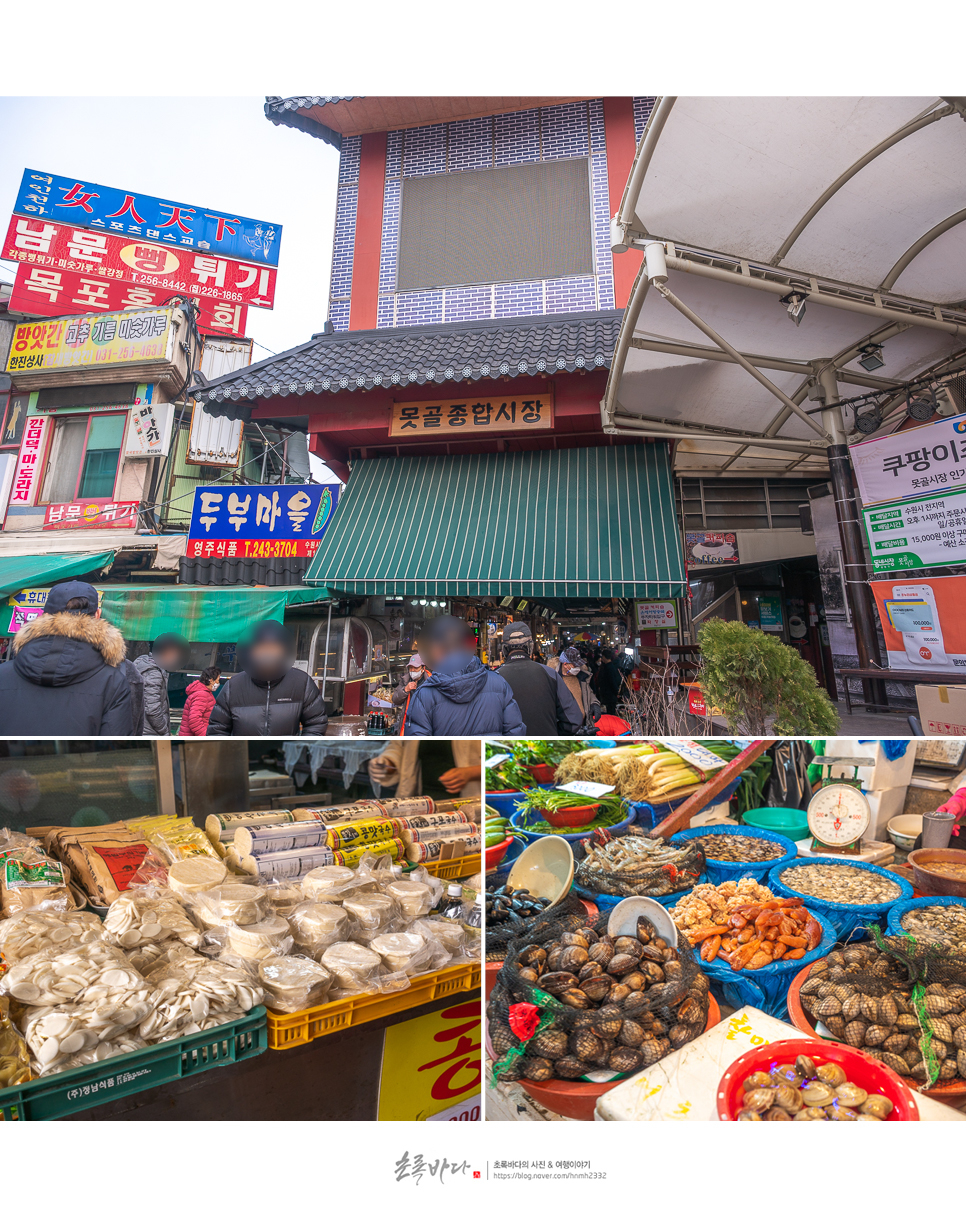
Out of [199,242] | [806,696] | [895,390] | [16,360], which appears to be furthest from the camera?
[199,242]

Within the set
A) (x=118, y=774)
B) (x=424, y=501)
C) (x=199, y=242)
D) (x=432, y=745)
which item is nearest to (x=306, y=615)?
(x=424, y=501)

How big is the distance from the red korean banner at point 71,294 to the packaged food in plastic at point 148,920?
12396 millimetres

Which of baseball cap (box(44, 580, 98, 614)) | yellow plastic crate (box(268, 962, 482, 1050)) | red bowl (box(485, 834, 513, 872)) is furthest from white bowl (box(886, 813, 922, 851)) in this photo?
baseball cap (box(44, 580, 98, 614))

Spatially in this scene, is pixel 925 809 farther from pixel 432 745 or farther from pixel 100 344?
pixel 100 344

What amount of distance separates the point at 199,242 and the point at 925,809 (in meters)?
14.9

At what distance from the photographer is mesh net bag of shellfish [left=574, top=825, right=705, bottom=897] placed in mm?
2039

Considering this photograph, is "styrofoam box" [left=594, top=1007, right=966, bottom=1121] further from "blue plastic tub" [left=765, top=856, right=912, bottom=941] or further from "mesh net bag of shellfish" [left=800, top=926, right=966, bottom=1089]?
"blue plastic tub" [left=765, top=856, right=912, bottom=941]

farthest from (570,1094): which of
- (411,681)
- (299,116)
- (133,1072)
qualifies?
(299,116)

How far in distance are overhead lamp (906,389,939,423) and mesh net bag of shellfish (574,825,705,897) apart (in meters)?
5.21

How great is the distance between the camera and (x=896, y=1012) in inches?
69.1

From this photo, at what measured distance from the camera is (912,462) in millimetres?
4871

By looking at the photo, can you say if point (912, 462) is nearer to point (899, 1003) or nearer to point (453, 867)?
point (899, 1003)

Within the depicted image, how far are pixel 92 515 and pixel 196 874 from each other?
10232 millimetres

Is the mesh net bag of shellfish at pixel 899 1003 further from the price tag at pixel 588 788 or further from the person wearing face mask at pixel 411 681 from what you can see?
the person wearing face mask at pixel 411 681
